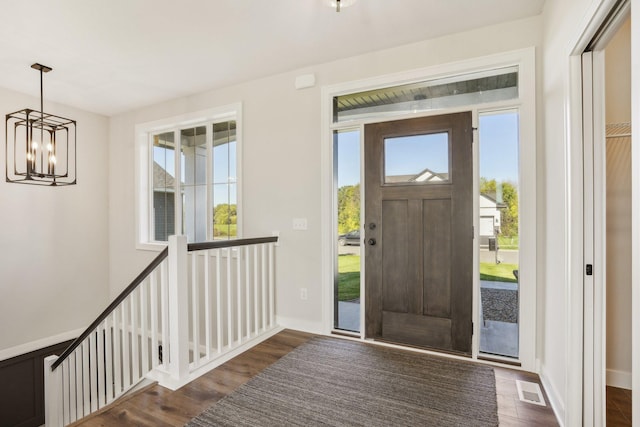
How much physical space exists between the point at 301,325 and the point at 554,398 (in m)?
2.11

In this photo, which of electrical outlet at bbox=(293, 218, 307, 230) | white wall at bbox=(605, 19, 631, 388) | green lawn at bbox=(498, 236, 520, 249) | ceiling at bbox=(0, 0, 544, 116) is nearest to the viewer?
white wall at bbox=(605, 19, 631, 388)

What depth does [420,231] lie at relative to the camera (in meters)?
2.83

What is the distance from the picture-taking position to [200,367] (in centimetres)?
251

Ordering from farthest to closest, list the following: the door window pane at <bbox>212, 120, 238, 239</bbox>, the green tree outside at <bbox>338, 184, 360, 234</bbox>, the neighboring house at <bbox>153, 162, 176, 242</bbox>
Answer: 1. the neighboring house at <bbox>153, 162, 176, 242</bbox>
2. the door window pane at <bbox>212, 120, 238, 239</bbox>
3. the green tree outside at <bbox>338, 184, 360, 234</bbox>

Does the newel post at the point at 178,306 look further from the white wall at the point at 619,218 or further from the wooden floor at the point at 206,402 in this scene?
the white wall at the point at 619,218

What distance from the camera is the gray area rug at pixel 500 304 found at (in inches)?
106

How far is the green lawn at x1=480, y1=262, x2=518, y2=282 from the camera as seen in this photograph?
2656 millimetres

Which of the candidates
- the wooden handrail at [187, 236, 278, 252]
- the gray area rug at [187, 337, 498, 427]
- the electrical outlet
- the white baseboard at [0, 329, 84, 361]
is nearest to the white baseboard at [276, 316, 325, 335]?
the gray area rug at [187, 337, 498, 427]

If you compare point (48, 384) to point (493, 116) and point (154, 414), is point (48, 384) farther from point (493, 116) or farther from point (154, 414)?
point (493, 116)

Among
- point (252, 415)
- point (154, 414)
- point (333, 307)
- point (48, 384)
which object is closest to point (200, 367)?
point (154, 414)

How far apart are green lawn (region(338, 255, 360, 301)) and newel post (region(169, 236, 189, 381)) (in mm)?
1519

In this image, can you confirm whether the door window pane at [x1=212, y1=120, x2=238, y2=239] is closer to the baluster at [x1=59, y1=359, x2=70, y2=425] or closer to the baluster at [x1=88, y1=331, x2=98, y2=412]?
the baluster at [x1=88, y1=331, x2=98, y2=412]

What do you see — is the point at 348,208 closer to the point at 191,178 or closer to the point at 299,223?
the point at 299,223

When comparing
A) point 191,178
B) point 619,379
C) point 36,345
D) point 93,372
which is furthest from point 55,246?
point 619,379
